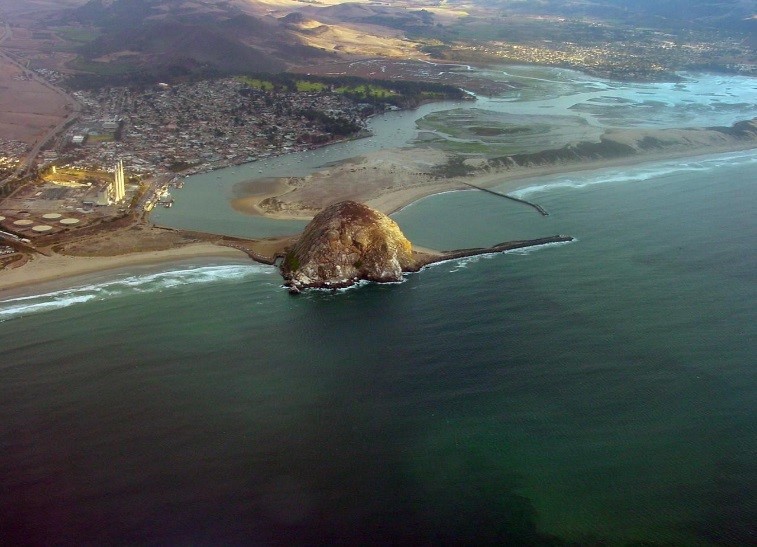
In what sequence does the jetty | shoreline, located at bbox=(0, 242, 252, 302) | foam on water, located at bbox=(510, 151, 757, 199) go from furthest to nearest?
foam on water, located at bbox=(510, 151, 757, 199) < the jetty < shoreline, located at bbox=(0, 242, 252, 302)

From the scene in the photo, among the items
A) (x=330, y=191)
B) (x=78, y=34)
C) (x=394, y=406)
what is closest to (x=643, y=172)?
(x=330, y=191)

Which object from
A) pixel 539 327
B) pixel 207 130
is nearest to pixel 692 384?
pixel 539 327

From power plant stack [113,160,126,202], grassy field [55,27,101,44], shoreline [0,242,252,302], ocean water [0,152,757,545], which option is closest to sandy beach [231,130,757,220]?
shoreline [0,242,252,302]

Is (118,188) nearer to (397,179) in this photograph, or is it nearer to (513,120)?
(397,179)

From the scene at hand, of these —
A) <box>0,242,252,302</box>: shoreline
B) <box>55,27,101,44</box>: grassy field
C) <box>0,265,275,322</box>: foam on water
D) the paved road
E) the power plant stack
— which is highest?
<box>55,27,101,44</box>: grassy field

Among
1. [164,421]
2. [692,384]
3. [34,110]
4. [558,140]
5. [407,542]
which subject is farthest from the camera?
[34,110]

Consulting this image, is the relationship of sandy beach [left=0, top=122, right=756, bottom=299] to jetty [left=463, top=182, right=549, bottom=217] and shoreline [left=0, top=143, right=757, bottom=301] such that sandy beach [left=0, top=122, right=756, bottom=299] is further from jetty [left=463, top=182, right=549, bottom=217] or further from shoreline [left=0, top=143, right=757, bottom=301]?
jetty [left=463, top=182, right=549, bottom=217]

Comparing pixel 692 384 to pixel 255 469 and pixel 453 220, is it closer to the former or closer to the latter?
pixel 255 469
